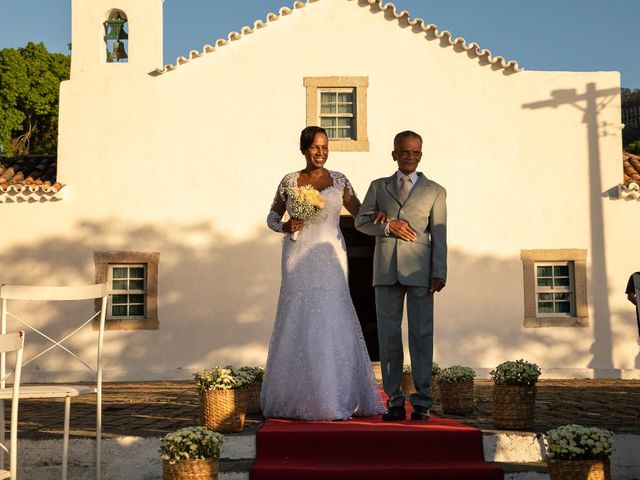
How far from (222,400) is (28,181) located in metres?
8.17

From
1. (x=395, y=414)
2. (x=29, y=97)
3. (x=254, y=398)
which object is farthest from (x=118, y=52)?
(x=29, y=97)

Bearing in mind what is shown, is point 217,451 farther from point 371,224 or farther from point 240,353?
point 240,353

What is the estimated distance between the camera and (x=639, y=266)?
42.3 feet

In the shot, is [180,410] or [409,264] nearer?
[409,264]

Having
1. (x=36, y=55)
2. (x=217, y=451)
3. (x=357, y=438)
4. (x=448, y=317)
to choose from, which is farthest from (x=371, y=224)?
(x=36, y=55)

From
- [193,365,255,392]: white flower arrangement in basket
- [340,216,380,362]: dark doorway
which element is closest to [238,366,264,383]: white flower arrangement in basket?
[193,365,255,392]: white flower arrangement in basket

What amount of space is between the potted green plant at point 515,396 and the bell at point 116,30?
9529mm

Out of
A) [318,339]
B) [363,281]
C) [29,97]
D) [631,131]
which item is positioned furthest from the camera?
[631,131]

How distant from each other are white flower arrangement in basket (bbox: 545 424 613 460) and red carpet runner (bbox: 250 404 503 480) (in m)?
0.56

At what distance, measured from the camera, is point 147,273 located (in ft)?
42.5

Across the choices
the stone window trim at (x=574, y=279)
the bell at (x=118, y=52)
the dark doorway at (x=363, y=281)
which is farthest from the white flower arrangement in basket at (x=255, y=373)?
the dark doorway at (x=363, y=281)

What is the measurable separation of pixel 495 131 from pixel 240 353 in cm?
521

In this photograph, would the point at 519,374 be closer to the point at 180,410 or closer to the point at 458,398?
the point at 458,398

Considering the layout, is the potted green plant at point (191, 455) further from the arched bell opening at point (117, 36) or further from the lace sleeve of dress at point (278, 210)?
the arched bell opening at point (117, 36)
